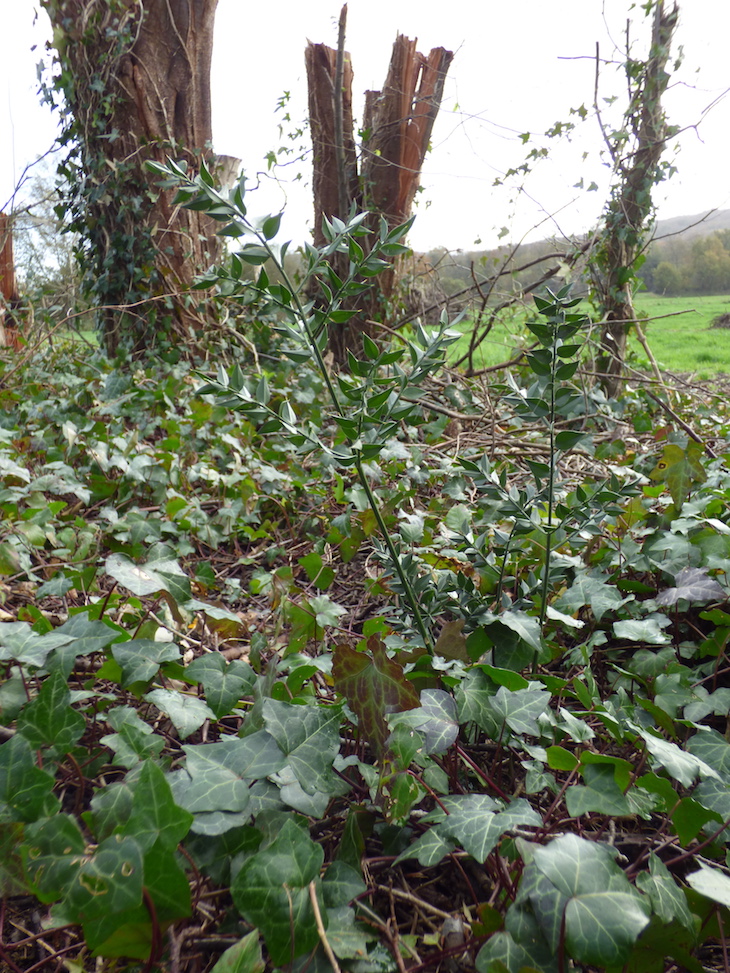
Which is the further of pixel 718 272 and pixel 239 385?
pixel 718 272

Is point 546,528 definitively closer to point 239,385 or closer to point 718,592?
point 718,592

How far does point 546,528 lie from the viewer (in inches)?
42.7

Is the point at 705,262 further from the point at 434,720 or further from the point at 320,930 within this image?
the point at 320,930

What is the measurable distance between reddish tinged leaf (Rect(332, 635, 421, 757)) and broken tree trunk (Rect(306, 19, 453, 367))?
14.2 feet

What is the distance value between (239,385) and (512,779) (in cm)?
80

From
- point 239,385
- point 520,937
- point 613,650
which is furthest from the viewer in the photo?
point 613,650

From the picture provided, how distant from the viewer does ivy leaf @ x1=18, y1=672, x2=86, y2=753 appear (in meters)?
0.83

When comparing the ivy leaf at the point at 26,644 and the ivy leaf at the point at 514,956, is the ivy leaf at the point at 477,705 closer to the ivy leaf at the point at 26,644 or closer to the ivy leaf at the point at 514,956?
the ivy leaf at the point at 514,956

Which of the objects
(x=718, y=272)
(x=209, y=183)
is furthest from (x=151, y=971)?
(x=718, y=272)

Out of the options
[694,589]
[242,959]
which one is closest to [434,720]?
[242,959]

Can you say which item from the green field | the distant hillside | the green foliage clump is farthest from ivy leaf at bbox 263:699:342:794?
the green field

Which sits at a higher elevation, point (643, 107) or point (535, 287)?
point (643, 107)

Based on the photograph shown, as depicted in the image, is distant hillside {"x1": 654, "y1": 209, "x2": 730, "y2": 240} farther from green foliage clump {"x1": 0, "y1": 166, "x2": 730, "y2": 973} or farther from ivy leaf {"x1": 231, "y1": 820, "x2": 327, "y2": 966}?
ivy leaf {"x1": 231, "y1": 820, "x2": 327, "y2": 966}

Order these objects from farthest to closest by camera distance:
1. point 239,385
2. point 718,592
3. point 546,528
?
point 718,592 < point 546,528 < point 239,385
